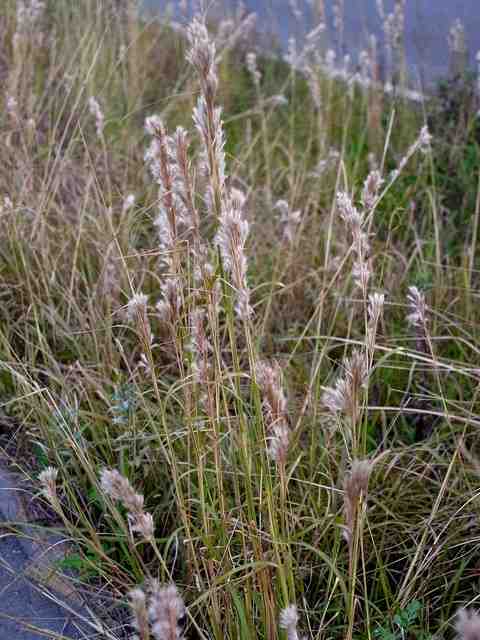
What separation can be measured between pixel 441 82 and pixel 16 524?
3219mm

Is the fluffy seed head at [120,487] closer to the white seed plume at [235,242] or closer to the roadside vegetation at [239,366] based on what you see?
the roadside vegetation at [239,366]

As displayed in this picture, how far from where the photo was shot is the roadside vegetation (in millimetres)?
1334

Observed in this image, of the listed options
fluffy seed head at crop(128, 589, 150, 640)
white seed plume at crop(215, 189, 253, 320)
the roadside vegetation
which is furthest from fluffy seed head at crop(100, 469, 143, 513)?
white seed plume at crop(215, 189, 253, 320)

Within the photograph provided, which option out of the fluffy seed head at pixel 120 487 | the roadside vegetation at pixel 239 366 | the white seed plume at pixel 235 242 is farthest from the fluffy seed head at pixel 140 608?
the white seed plume at pixel 235 242

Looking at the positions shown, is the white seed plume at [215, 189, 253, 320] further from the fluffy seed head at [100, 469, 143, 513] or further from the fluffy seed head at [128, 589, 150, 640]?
the fluffy seed head at [128, 589, 150, 640]

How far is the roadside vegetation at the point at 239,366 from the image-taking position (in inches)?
52.5

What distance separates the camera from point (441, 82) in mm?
4164

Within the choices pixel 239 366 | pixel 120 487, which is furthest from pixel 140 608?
pixel 239 366

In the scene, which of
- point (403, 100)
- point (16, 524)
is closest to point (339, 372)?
point (16, 524)

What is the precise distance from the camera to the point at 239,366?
6.26 ft

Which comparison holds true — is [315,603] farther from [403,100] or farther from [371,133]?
[403,100]

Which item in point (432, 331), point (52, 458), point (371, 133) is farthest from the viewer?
point (371, 133)

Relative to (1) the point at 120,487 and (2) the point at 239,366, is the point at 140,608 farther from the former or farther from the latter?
(2) the point at 239,366

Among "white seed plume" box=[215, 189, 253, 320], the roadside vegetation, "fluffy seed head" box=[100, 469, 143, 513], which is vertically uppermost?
"white seed plume" box=[215, 189, 253, 320]
